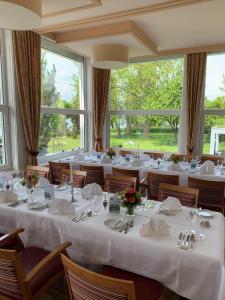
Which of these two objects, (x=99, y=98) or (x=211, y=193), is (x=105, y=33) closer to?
(x=99, y=98)

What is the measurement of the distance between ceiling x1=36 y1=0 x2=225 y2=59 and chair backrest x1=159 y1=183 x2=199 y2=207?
2.53 m

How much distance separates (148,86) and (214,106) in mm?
1775

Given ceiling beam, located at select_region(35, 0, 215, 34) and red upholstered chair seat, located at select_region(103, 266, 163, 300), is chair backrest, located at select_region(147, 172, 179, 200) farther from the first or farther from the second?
Result: ceiling beam, located at select_region(35, 0, 215, 34)

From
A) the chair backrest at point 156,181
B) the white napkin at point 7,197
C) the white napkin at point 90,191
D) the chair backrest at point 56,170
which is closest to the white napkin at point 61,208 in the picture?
the white napkin at point 90,191

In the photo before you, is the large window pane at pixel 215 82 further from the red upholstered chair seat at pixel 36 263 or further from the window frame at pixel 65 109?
the red upholstered chair seat at pixel 36 263

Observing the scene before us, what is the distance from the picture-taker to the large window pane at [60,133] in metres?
5.41

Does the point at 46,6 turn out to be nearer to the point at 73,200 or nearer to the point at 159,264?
the point at 73,200

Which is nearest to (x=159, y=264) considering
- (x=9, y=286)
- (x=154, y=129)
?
(x=9, y=286)

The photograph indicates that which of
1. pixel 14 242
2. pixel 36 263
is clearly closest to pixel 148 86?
pixel 14 242

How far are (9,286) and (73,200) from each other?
1.07 metres

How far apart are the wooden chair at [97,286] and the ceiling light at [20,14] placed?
2.10 m

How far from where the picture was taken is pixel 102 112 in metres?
6.82

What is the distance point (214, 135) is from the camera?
608 cm

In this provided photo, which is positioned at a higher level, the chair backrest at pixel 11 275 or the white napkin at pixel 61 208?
the white napkin at pixel 61 208
